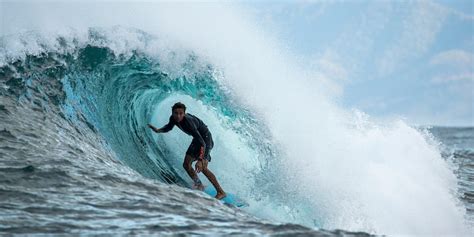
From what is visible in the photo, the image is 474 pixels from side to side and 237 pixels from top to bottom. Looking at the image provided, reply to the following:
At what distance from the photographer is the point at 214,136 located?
1023 cm

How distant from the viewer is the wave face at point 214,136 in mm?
6266

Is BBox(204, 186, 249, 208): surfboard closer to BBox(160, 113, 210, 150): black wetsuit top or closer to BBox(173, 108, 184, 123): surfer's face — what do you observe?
BBox(160, 113, 210, 150): black wetsuit top

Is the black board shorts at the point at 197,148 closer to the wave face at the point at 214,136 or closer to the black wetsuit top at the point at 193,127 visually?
the black wetsuit top at the point at 193,127

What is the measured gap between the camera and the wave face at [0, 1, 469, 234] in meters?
6.27

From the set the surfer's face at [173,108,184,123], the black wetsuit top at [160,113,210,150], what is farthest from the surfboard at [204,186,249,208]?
the surfer's face at [173,108,184,123]

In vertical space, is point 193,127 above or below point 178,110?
below

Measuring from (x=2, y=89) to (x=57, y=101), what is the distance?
2.57 ft

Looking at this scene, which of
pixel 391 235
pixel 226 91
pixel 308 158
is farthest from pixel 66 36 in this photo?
pixel 391 235

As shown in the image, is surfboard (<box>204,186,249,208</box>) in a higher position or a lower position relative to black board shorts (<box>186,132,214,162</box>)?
lower

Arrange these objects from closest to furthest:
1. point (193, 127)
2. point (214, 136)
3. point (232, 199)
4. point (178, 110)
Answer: point (178, 110) < point (193, 127) < point (232, 199) < point (214, 136)

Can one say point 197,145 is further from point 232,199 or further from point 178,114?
point 232,199

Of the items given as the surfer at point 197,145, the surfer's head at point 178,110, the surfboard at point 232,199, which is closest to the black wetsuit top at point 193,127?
the surfer at point 197,145

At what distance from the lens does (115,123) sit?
10.1 meters

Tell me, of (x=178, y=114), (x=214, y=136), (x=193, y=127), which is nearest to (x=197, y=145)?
(x=193, y=127)
